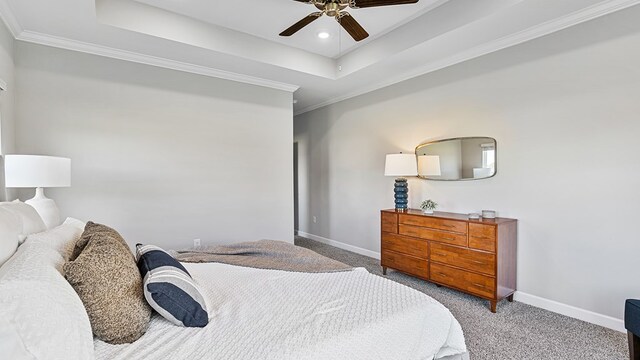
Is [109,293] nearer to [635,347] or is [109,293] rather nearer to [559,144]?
[635,347]

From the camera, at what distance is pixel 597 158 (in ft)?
8.52

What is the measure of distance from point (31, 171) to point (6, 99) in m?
0.91

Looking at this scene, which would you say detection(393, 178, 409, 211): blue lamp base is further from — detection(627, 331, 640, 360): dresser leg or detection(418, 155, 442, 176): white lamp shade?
detection(627, 331, 640, 360): dresser leg

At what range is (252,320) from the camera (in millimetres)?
Result: 1305

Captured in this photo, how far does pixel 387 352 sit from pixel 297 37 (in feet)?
11.0

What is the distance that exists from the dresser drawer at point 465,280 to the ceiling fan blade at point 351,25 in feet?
7.94

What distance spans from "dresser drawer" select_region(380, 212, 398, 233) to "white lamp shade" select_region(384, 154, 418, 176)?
518mm

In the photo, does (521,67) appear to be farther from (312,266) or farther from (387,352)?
(387,352)

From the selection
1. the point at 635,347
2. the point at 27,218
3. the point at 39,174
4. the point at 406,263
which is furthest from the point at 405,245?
the point at 39,174

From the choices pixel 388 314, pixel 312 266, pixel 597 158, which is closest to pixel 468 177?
pixel 597 158

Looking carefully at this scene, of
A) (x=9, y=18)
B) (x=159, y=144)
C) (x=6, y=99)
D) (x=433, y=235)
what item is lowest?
(x=433, y=235)

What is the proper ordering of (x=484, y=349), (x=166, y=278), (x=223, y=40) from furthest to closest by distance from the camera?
(x=223, y=40) → (x=484, y=349) → (x=166, y=278)

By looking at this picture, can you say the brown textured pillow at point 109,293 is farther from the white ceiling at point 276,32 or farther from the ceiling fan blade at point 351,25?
the white ceiling at point 276,32

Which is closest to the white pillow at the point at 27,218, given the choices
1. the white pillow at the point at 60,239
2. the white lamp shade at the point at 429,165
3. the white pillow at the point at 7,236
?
the white pillow at the point at 60,239
